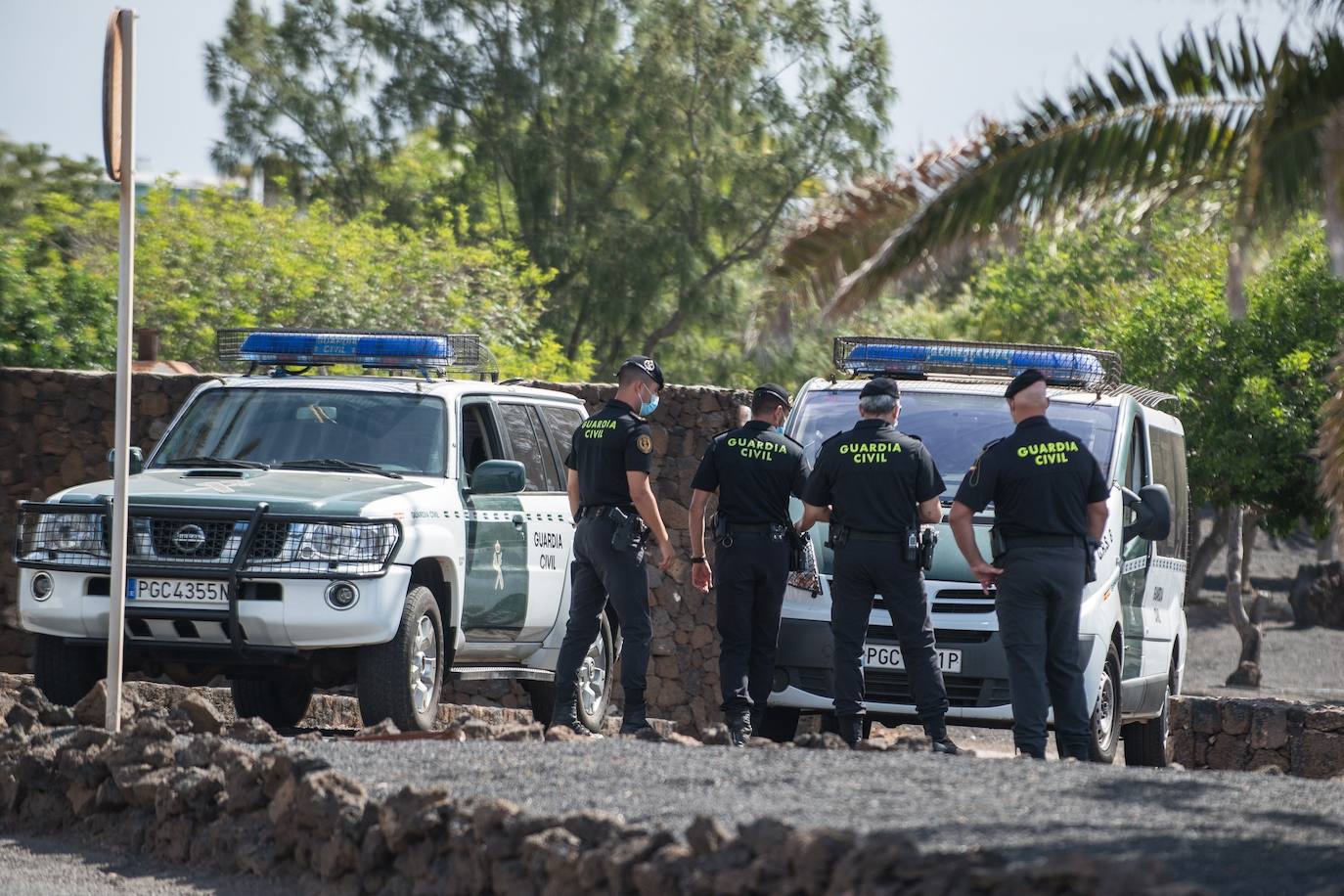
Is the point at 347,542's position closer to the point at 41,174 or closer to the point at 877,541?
the point at 877,541

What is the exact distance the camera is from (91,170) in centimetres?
4266

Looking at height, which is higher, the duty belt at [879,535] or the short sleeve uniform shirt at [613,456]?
the short sleeve uniform shirt at [613,456]

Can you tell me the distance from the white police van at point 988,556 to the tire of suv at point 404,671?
1.96 meters

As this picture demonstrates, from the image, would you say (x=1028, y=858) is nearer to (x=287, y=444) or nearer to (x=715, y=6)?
(x=287, y=444)

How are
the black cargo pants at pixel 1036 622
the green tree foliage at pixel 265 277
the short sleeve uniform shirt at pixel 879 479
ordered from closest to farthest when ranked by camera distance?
the black cargo pants at pixel 1036 622
the short sleeve uniform shirt at pixel 879 479
the green tree foliage at pixel 265 277

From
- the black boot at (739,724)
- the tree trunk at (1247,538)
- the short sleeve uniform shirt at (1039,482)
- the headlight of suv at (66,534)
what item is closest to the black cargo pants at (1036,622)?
the short sleeve uniform shirt at (1039,482)

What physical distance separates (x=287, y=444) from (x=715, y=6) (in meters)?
28.9

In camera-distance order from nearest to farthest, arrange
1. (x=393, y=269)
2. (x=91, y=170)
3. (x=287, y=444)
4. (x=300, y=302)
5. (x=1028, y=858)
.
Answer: (x=1028, y=858)
(x=287, y=444)
(x=300, y=302)
(x=393, y=269)
(x=91, y=170)

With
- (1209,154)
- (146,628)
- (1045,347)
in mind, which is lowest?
(146,628)

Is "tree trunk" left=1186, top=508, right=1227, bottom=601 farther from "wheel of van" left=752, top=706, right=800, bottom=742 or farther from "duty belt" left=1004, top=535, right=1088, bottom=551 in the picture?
"duty belt" left=1004, top=535, right=1088, bottom=551

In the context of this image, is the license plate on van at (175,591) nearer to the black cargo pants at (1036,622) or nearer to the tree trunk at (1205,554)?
the black cargo pants at (1036,622)

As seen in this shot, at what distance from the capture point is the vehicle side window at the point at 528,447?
1134cm

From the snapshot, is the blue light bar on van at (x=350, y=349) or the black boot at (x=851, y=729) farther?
the blue light bar on van at (x=350, y=349)

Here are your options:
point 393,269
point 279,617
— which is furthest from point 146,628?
point 393,269
